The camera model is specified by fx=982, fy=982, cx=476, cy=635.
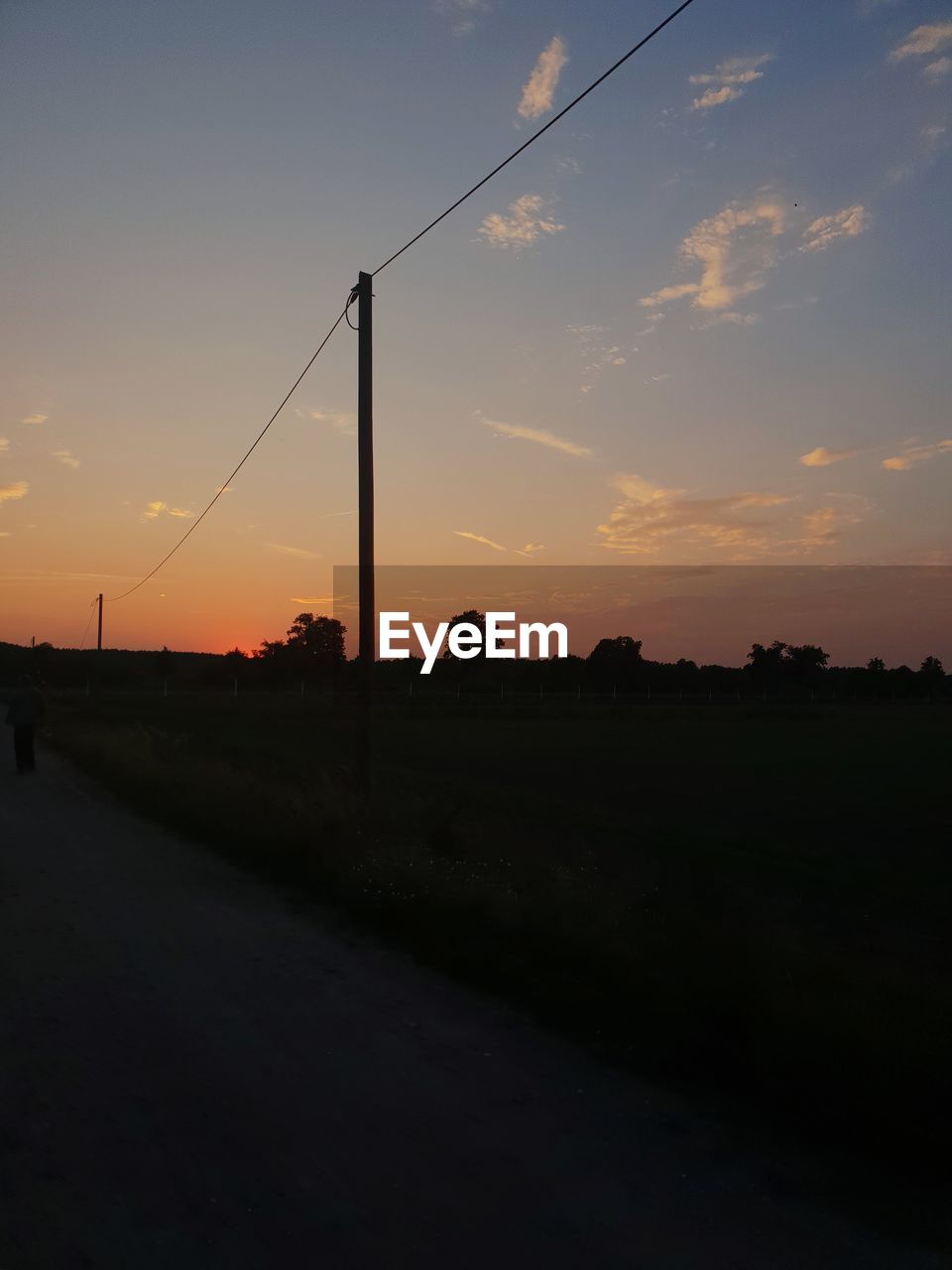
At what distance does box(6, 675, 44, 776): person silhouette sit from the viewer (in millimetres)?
20000

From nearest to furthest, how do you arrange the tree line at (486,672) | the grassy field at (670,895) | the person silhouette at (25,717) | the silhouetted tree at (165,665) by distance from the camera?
the grassy field at (670,895) → the person silhouette at (25,717) → the tree line at (486,672) → the silhouetted tree at (165,665)

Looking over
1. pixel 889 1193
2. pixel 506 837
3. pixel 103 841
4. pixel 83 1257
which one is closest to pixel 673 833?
pixel 506 837

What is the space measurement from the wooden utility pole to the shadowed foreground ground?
662cm

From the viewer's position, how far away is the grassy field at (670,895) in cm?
522

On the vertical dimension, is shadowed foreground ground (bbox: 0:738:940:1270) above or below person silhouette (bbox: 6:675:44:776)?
below

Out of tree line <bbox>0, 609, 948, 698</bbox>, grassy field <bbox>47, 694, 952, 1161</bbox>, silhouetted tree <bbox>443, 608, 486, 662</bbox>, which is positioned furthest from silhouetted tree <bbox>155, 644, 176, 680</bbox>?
grassy field <bbox>47, 694, 952, 1161</bbox>

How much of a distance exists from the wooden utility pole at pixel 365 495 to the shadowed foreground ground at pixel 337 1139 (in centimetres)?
662

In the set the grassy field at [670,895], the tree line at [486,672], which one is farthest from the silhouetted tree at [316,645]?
the grassy field at [670,895]

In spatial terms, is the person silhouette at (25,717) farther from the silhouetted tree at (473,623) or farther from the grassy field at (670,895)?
the silhouetted tree at (473,623)

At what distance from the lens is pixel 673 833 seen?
16891mm

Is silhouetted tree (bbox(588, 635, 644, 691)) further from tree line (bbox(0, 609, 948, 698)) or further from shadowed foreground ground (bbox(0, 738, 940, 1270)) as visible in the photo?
shadowed foreground ground (bbox(0, 738, 940, 1270))

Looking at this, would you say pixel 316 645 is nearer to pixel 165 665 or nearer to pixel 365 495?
pixel 165 665

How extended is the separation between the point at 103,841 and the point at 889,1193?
35.4ft

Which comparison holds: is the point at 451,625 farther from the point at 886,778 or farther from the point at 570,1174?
the point at 570,1174
